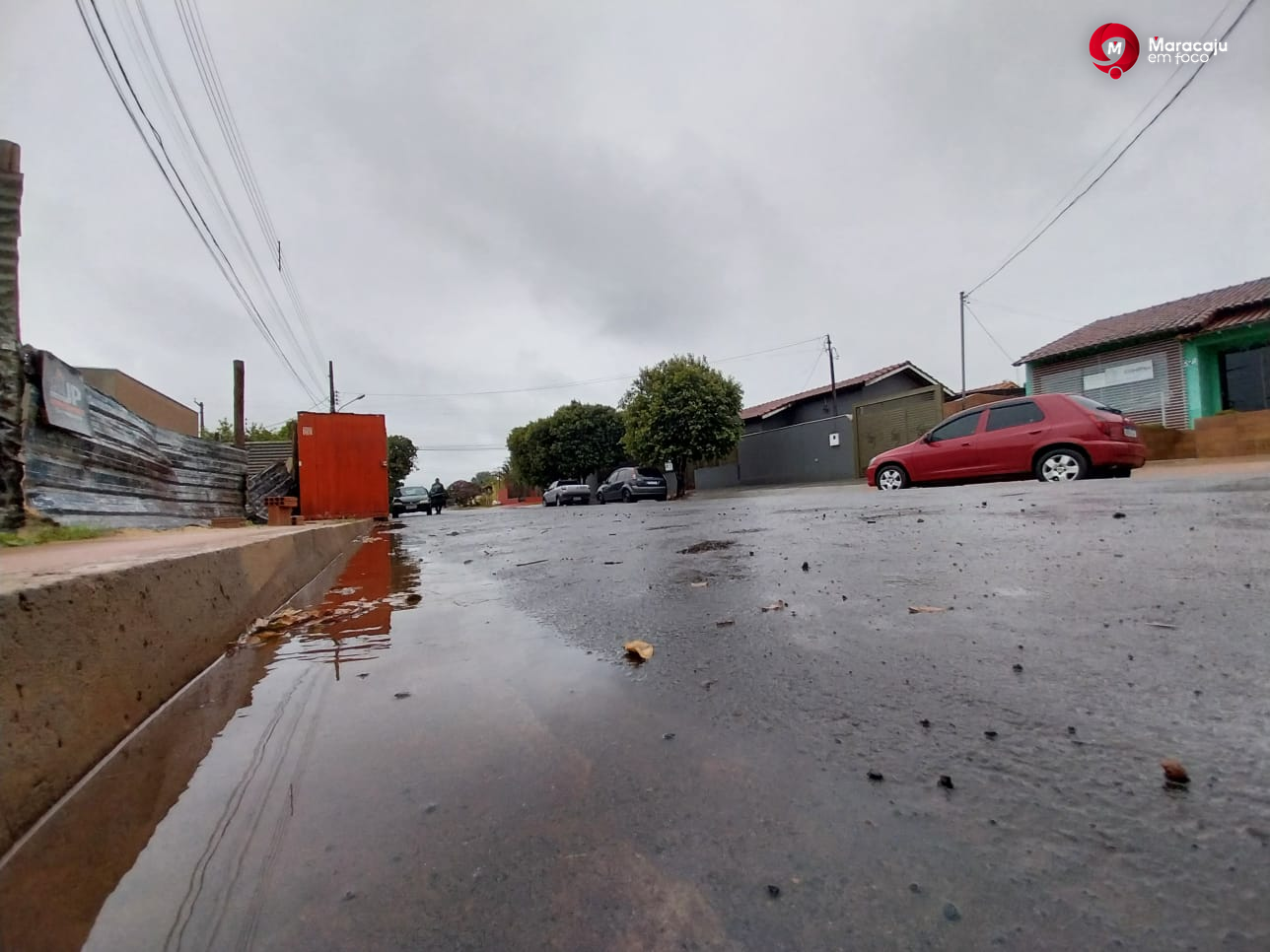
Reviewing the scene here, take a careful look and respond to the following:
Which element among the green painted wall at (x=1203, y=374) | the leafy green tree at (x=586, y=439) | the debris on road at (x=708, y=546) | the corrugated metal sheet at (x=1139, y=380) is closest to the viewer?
the debris on road at (x=708, y=546)

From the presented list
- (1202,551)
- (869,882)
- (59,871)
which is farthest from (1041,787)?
(1202,551)

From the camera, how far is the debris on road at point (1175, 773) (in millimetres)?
1173

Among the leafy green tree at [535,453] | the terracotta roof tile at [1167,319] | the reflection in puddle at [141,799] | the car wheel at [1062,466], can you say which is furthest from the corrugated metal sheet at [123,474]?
the leafy green tree at [535,453]

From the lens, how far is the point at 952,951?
0.83 m

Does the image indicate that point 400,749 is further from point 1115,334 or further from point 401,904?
point 1115,334

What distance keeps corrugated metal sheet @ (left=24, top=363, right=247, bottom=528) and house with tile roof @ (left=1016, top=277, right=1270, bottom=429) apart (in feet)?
68.3

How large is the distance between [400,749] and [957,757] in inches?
52.5

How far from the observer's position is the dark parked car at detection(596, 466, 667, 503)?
22.6 m

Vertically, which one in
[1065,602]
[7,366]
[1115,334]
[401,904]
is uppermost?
[1115,334]

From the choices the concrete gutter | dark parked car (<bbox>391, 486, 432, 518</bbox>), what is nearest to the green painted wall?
the concrete gutter

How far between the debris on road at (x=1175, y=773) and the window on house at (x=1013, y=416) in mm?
8062

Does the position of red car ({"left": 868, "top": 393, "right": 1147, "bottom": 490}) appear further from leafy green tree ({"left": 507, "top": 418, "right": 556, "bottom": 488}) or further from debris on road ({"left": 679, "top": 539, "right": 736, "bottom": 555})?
leafy green tree ({"left": 507, "top": 418, "right": 556, "bottom": 488})

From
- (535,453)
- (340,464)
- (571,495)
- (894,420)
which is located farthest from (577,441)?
(340,464)

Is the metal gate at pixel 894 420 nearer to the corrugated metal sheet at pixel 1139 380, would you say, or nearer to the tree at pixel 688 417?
the corrugated metal sheet at pixel 1139 380
